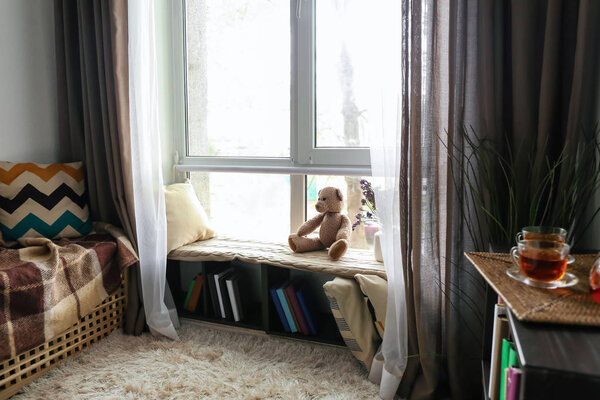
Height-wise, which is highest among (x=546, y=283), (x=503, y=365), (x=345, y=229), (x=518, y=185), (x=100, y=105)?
(x=100, y=105)

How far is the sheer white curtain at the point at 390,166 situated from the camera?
1641mm

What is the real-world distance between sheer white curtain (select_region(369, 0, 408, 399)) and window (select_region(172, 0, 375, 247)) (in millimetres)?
398

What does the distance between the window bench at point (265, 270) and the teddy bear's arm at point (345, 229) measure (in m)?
0.09

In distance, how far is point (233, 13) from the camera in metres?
2.46

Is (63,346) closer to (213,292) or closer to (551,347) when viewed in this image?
(213,292)

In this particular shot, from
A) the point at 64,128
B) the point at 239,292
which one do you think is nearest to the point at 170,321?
the point at 239,292

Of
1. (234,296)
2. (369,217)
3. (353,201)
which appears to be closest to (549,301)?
(369,217)

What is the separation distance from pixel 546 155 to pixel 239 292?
153 centimetres

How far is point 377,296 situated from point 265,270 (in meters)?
0.57

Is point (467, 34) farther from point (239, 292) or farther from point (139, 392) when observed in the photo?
point (139, 392)

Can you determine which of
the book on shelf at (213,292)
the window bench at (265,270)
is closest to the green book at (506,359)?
the window bench at (265,270)

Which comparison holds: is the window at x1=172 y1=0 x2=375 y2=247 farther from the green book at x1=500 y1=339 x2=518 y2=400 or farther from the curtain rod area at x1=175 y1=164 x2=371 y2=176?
the green book at x1=500 y1=339 x2=518 y2=400

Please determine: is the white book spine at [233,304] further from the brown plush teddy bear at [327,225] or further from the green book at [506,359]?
the green book at [506,359]

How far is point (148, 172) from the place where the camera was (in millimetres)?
2156
